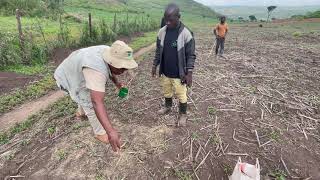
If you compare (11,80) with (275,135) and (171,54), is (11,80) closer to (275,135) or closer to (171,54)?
(171,54)

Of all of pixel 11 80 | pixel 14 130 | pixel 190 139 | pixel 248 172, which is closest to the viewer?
pixel 248 172

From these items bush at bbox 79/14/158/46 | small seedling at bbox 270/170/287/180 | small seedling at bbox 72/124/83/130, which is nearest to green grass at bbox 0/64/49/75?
bush at bbox 79/14/158/46

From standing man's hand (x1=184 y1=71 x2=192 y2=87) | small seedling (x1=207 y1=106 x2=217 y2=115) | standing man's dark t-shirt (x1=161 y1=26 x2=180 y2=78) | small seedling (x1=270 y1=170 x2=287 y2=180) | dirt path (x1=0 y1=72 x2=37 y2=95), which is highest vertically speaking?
standing man's dark t-shirt (x1=161 y1=26 x2=180 y2=78)

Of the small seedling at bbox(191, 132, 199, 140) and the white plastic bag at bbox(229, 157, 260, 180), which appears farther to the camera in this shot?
the small seedling at bbox(191, 132, 199, 140)

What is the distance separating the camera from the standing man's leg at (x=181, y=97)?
5906 millimetres

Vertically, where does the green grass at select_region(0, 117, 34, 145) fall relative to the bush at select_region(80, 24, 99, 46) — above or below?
below

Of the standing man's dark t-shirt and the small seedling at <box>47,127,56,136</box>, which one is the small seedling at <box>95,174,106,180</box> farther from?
the standing man's dark t-shirt

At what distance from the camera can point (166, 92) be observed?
249 inches

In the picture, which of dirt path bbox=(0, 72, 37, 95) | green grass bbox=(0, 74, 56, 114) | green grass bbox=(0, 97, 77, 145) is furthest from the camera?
dirt path bbox=(0, 72, 37, 95)

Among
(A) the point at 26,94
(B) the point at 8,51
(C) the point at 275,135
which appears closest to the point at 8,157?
(A) the point at 26,94

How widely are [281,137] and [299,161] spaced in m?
0.67

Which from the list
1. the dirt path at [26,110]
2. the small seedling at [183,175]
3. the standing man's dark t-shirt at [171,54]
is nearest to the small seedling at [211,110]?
the standing man's dark t-shirt at [171,54]

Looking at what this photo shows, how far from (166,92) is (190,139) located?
1.09 m

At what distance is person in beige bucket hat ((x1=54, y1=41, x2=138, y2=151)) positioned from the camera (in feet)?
11.7
